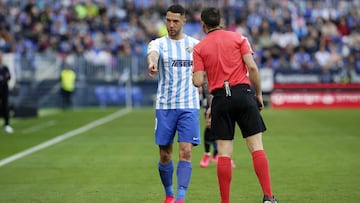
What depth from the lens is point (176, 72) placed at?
975 cm

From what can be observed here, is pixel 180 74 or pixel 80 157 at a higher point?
pixel 180 74

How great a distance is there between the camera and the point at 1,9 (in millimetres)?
37312

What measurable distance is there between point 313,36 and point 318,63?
169 cm

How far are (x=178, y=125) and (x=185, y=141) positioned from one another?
0.78 ft

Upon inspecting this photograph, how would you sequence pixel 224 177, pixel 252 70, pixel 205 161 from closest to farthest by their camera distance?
pixel 252 70 → pixel 224 177 → pixel 205 161

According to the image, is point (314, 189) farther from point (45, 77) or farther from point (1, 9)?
point (1, 9)

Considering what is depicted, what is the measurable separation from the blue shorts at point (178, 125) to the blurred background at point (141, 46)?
22.0 metres

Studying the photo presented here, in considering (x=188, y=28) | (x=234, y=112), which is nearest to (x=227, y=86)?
(x=234, y=112)

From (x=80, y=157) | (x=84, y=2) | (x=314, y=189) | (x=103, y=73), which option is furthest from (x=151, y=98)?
(x=314, y=189)

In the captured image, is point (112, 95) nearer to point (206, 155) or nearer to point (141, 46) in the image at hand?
point (141, 46)

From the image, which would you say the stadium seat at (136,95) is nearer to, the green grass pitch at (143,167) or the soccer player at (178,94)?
the green grass pitch at (143,167)

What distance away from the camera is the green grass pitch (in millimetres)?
→ 10703

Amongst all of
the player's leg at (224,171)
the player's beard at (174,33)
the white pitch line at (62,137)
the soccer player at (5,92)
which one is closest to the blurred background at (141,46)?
the white pitch line at (62,137)

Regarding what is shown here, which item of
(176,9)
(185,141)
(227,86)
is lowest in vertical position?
(185,141)
